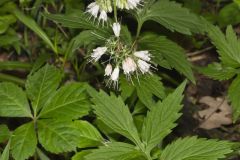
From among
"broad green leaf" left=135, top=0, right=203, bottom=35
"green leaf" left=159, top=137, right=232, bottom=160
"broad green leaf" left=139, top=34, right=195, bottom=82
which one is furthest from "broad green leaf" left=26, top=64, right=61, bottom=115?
"green leaf" left=159, top=137, right=232, bottom=160

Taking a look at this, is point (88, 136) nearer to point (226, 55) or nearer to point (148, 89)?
point (148, 89)

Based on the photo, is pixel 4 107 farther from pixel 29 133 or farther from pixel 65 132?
pixel 65 132

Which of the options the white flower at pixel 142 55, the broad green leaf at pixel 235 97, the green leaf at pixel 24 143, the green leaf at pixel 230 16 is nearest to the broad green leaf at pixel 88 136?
the green leaf at pixel 24 143

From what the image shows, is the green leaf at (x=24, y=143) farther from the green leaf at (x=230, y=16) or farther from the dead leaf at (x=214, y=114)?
the green leaf at (x=230, y=16)

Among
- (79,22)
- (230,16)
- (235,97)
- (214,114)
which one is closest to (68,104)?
(79,22)

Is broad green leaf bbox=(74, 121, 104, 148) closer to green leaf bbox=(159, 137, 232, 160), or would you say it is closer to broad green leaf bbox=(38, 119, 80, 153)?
broad green leaf bbox=(38, 119, 80, 153)
